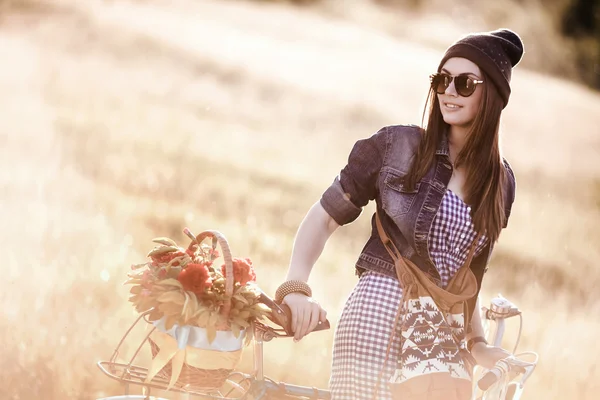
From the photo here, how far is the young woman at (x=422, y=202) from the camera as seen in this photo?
288 centimetres

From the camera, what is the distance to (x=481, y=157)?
10.0ft

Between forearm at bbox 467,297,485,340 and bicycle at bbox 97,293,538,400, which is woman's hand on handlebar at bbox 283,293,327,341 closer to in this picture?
bicycle at bbox 97,293,538,400

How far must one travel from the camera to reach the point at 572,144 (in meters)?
21.6

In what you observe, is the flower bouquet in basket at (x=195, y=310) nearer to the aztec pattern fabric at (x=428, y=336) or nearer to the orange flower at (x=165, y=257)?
the orange flower at (x=165, y=257)

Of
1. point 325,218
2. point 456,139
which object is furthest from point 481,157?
point 325,218

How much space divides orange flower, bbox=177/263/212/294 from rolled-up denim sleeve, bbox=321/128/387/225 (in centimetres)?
72

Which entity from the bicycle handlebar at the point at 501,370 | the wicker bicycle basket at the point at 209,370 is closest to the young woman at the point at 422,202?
the bicycle handlebar at the point at 501,370

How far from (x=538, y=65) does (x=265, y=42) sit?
57.4ft

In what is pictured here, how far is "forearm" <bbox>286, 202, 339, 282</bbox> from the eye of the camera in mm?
2949

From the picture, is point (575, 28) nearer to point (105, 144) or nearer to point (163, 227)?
point (105, 144)

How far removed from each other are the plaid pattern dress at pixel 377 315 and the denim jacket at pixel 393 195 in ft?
0.13

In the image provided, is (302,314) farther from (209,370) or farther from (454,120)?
(454,120)

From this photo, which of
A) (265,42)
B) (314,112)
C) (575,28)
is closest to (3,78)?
(314,112)

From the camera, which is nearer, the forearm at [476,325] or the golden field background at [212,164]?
the forearm at [476,325]
